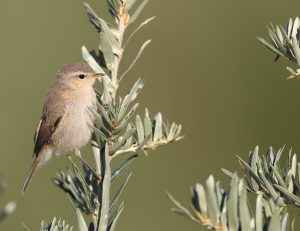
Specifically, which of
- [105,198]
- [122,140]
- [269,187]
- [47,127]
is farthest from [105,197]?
[47,127]

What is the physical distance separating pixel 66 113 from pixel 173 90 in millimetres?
2934

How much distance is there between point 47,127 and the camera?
398 cm

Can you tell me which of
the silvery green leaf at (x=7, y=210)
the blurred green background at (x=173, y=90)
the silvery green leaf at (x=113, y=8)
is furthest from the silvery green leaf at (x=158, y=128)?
the blurred green background at (x=173, y=90)

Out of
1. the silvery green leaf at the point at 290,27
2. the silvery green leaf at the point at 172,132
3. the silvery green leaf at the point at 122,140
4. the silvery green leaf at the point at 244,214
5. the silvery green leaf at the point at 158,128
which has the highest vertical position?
the silvery green leaf at the point at 290,27

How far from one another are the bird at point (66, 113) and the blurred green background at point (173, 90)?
1.05 m

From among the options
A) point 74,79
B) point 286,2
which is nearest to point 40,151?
point 74,79

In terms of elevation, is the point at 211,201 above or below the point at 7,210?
below

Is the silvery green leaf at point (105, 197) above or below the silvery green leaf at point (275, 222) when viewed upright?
above

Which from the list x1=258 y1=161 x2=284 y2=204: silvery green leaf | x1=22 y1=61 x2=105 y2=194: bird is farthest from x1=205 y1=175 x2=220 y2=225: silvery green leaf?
x1=22 y1=61 x2=105 y2=194: bird

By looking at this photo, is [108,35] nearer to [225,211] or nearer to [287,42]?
[287,42]

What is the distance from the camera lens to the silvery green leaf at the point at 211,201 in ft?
2.81

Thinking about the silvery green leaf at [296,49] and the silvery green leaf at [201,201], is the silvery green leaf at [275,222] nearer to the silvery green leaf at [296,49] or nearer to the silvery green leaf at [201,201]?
the silvery green leaf at [201,201]

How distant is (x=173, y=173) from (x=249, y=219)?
476cm

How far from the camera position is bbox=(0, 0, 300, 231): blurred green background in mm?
5324
